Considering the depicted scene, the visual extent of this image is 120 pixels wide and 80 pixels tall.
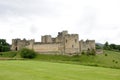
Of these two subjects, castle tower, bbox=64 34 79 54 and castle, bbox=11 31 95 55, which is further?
castle, bbox=11 31 95 55

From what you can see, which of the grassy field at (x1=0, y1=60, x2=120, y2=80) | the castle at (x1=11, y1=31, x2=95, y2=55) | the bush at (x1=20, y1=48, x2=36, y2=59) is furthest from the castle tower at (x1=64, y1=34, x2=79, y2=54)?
the grassy field at (x1=0, y1=60, x2=120, y2=80)

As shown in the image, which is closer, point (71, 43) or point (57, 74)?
point (57, 74)

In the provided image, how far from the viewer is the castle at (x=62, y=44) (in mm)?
83438

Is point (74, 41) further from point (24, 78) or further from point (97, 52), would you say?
point (24, 78)

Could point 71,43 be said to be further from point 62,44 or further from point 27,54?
point 27,54

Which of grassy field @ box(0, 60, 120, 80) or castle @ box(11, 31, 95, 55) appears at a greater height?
castle @ box(11, 31, 95, 55)

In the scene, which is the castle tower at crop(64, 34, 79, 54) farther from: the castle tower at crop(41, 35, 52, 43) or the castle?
the castle tower at crop(41, 35, 52, 43)

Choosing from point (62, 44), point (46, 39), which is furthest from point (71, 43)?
point (46, 39)

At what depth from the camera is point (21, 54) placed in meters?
83.8

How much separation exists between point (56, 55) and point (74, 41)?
685cm

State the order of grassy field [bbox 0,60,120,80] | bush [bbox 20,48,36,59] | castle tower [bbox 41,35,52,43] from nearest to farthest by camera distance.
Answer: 1. grassy field [bbox 0,60,120,80]
2. bush [bbox 20,48,36,59]
3. castle tower [bbox 41,35,52,43]

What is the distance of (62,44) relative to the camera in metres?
85.1

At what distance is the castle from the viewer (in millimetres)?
83438

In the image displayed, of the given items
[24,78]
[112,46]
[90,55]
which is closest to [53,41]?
[90,55]
